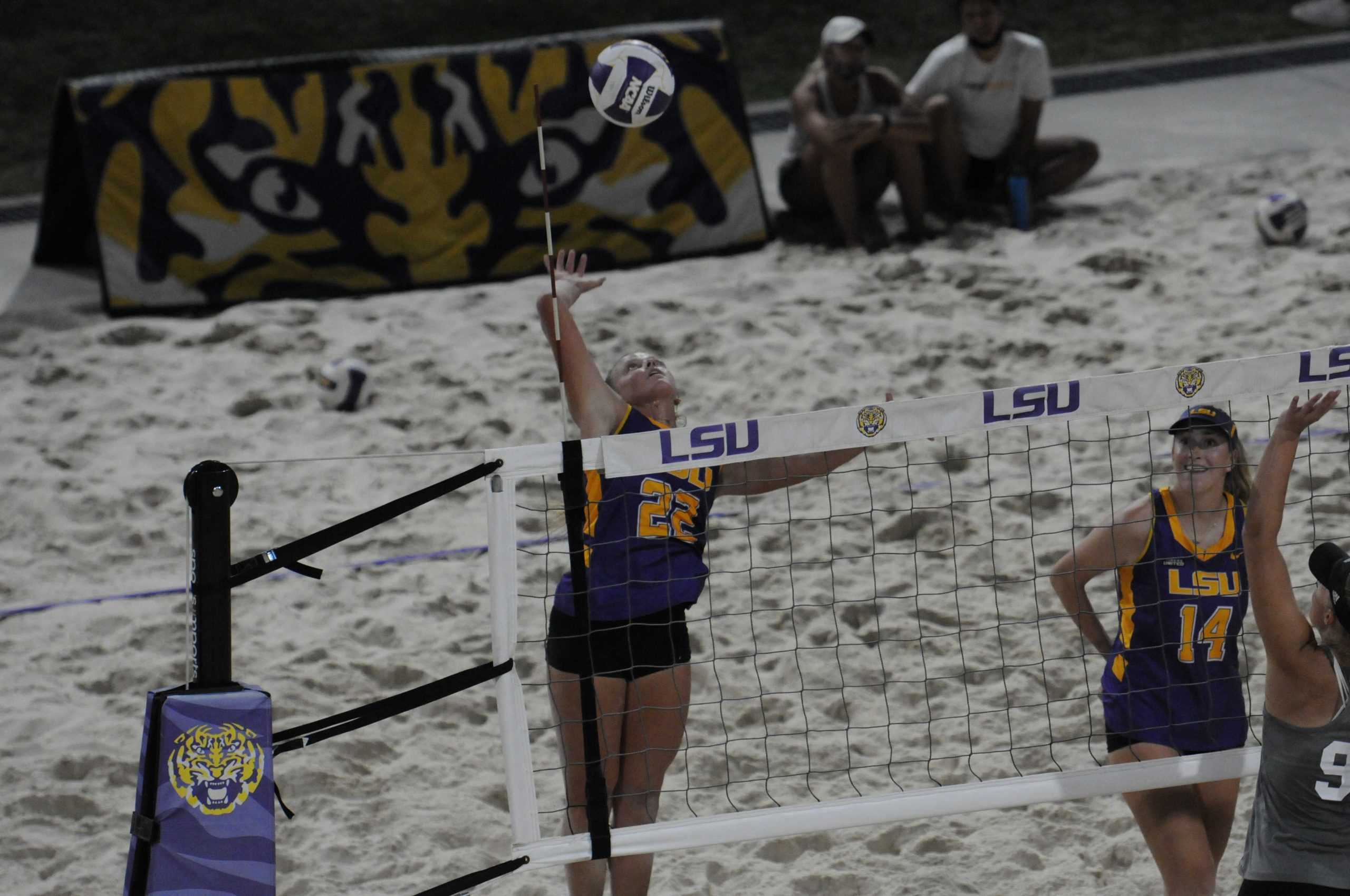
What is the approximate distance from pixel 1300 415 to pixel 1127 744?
0.93 m

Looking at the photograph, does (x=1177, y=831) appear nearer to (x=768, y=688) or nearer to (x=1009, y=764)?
(x=1009, y=764)

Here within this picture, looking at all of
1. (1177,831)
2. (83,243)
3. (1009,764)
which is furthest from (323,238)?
(1177,831)

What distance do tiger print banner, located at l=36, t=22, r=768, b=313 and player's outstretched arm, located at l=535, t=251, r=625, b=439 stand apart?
161 inches

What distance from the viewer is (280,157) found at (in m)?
7.32

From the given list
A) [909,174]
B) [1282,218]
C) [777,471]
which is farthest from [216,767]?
[1282,218]

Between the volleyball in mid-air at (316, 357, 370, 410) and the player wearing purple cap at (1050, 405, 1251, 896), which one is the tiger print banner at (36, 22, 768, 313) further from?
the player wearing purple cap at (1050, 405, 1251, 896)

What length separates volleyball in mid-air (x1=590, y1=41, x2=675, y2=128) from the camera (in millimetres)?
3668

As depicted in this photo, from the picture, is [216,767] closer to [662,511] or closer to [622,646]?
[622,646]

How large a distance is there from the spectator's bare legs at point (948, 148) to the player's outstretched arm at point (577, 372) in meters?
4.70

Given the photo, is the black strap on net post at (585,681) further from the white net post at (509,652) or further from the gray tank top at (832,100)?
the gray tank top at (832,100)

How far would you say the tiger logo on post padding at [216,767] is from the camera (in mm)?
2646

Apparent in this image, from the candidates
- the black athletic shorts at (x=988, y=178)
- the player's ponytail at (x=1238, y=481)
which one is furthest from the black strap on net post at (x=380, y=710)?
the black athletic shorts at (x=988, y=178)

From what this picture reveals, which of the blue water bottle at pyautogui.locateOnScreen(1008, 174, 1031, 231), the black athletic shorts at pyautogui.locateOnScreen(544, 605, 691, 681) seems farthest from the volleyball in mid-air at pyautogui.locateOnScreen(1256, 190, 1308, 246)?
the black athletic shorts at pyautogui.locateOnScreen(544, 605, 691, 681)

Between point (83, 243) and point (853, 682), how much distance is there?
5.15 m
